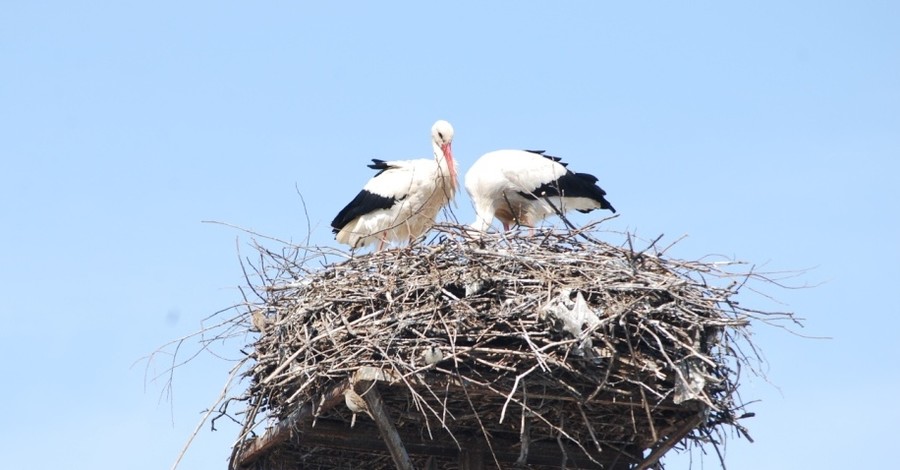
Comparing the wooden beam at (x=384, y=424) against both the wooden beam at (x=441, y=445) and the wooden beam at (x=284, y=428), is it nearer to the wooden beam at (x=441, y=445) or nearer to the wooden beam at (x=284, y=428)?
the wooden beam at (x=284, y=428)

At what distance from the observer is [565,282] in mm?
7629

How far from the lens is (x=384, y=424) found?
7410 millimetres

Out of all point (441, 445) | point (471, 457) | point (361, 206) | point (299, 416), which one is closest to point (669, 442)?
point (471, 457)

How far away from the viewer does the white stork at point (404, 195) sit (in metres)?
11.0

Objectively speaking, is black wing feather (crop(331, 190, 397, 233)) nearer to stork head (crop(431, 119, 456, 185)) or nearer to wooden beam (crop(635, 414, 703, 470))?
stork head (crop(431, 119, 456, 185))

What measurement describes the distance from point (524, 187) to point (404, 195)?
92cm

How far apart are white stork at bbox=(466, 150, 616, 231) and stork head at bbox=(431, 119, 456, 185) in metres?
0.29

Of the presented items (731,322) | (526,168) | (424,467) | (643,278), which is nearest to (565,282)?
(643,278)

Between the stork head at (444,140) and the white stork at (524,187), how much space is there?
0.94ft

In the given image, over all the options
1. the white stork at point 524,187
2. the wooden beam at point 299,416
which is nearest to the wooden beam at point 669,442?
the wooden beam at point 299,416

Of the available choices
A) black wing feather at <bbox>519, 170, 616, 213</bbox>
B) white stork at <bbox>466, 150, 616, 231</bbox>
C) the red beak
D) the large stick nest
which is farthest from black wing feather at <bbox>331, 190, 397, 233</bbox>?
the large stick nest

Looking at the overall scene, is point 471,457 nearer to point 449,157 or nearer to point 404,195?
point 404,195

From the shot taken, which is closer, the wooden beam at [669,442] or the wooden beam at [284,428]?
the wooden beam at [284,428]

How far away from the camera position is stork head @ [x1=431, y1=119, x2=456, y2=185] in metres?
11.2
